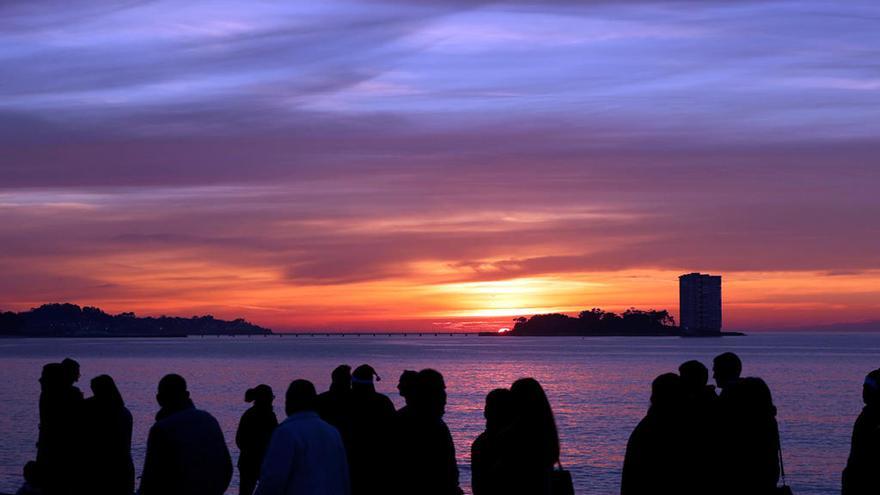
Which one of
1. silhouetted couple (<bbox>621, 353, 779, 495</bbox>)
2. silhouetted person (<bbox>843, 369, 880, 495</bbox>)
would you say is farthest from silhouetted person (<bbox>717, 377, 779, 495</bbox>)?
silhouetted person (<bbox>843, 369, 880, 495</bbox>)

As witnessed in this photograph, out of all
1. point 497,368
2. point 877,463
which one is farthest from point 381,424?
point 497,368

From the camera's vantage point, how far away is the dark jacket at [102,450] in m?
9.91

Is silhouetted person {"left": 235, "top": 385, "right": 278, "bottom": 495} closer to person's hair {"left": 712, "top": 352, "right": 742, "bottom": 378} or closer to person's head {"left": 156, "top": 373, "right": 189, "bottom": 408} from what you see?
person's head {"left": 156, "top": 373, "right": 189, "bottom": 408}

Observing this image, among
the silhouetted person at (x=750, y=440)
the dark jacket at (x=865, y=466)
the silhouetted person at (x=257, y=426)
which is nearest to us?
the dark jacket at (x=865, y=466)

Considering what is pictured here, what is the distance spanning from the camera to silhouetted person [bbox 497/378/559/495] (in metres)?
6.41

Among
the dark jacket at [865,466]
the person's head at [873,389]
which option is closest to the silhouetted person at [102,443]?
the dark jacket at [865,466]

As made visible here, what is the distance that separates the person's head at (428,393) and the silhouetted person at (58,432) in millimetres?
3518

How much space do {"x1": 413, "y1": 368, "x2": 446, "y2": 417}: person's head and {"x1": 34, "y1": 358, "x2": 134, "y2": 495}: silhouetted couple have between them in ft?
10.5

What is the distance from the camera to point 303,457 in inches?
303

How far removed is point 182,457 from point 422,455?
6.03ft

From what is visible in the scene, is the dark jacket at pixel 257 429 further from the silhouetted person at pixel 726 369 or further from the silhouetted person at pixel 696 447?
the silhouetted person at pixel 696 447

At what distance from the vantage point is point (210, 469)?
8.64 meters

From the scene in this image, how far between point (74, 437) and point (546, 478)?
17.1 ft

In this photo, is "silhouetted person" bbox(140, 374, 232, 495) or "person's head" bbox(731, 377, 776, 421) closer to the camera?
"silhouetted person" bbox(140, 374, 232, 495)
